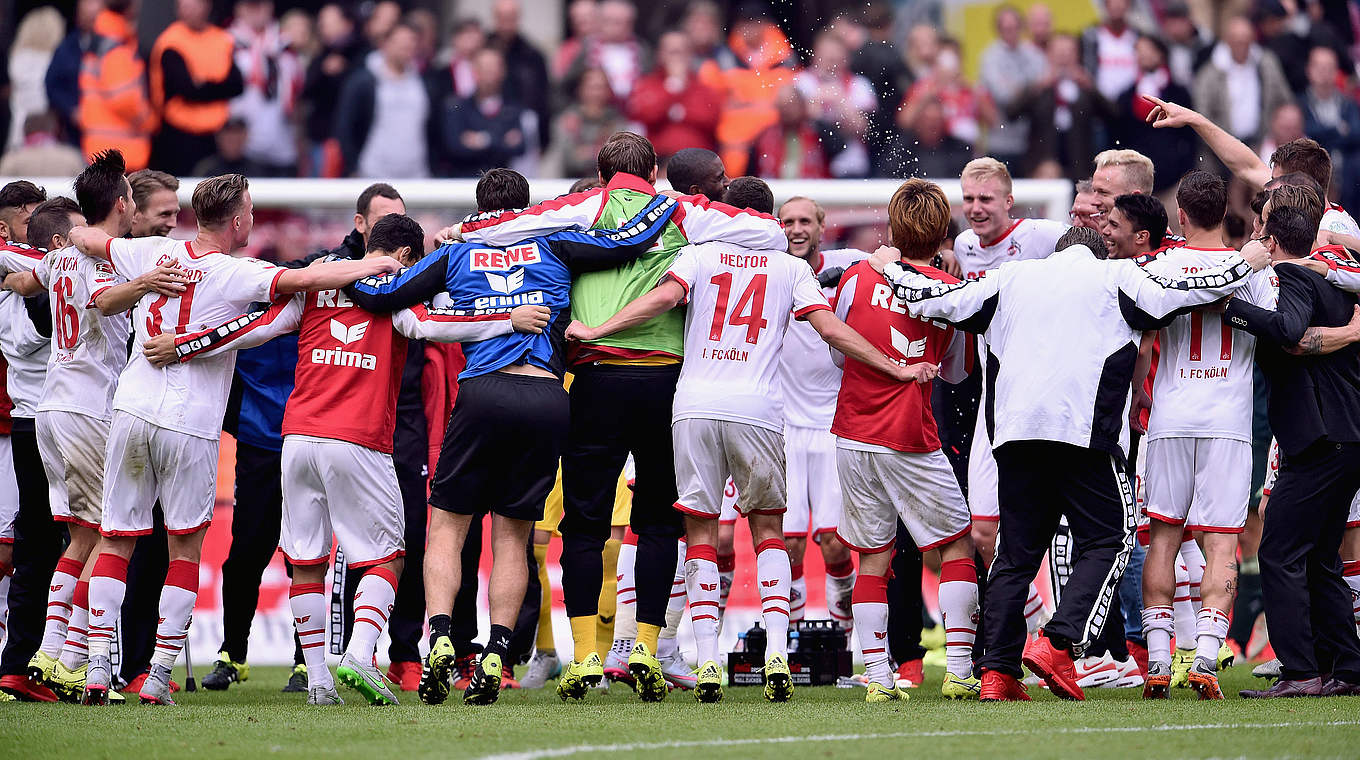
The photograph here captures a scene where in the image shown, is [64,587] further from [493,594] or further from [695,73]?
[695,73]

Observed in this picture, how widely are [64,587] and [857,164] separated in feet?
34.7

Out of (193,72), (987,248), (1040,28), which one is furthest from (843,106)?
(987,248)

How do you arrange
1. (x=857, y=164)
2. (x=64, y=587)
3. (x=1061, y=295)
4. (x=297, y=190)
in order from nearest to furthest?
(x=1061, y=295) → (x=64, y=587) → (x=297, y=190) → (x=857, y=164)

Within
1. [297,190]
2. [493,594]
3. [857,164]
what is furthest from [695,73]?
[493,594]

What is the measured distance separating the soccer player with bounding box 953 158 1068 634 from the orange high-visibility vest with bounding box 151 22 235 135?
9.36 metres

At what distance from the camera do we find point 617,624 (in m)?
8.62

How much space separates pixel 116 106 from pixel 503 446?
10.2m

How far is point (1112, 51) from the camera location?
17.8 meters

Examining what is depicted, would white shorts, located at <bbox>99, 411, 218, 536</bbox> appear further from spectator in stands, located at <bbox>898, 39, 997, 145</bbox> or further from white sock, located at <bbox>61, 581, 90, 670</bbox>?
spectator in stands, located at <bbox>898, 39, 997, 145</bbox>

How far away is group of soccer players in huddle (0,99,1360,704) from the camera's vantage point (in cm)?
782

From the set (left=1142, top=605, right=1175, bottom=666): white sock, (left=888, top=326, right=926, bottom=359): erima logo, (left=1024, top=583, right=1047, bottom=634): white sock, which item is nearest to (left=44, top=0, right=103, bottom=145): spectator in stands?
(left=888, top=326, right=926, bottom=359): erima logo

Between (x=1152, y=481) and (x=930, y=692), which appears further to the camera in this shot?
(x=930, y=692)

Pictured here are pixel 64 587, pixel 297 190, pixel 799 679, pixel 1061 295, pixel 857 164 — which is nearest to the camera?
pixel 1061 295

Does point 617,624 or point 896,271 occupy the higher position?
point 896,271
